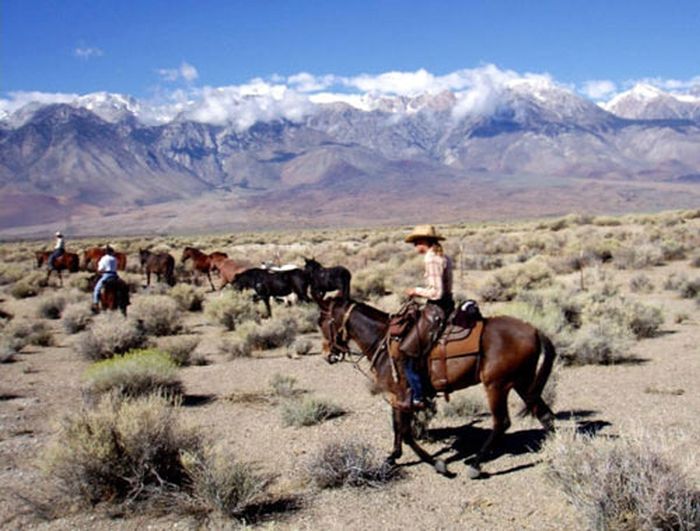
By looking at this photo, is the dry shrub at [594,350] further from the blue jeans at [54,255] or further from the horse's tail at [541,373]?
the blue jeans at [54,255]

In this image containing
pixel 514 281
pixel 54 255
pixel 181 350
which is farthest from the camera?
pixel 54 255

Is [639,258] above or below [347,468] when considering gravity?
above

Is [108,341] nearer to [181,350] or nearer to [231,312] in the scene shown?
[181,350]

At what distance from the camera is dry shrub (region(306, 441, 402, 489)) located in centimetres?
689

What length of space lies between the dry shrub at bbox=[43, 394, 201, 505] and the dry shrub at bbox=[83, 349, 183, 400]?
318 cm

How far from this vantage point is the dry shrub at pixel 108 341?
44.6ft

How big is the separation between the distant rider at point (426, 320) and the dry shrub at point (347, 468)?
2.18ft

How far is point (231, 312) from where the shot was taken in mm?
18016

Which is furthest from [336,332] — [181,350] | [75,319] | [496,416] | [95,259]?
[95,259]

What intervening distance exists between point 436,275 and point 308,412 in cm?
313

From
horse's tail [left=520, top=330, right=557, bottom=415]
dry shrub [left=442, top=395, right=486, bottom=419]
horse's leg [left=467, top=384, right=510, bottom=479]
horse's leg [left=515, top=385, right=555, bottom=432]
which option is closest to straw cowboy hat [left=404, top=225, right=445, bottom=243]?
horse's tail [left=520, top=330, right=557, bottom=415]

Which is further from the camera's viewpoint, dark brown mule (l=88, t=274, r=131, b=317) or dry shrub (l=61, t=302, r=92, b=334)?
dry shrub (l=61, t=302, r=92, b=334)

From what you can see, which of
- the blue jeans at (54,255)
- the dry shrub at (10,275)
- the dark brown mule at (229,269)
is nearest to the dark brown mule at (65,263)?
the blue jeans at (54,255)

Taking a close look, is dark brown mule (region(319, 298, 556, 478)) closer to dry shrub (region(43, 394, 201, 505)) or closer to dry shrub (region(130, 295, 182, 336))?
dry shrub (region(43, 394, 201, 505))
